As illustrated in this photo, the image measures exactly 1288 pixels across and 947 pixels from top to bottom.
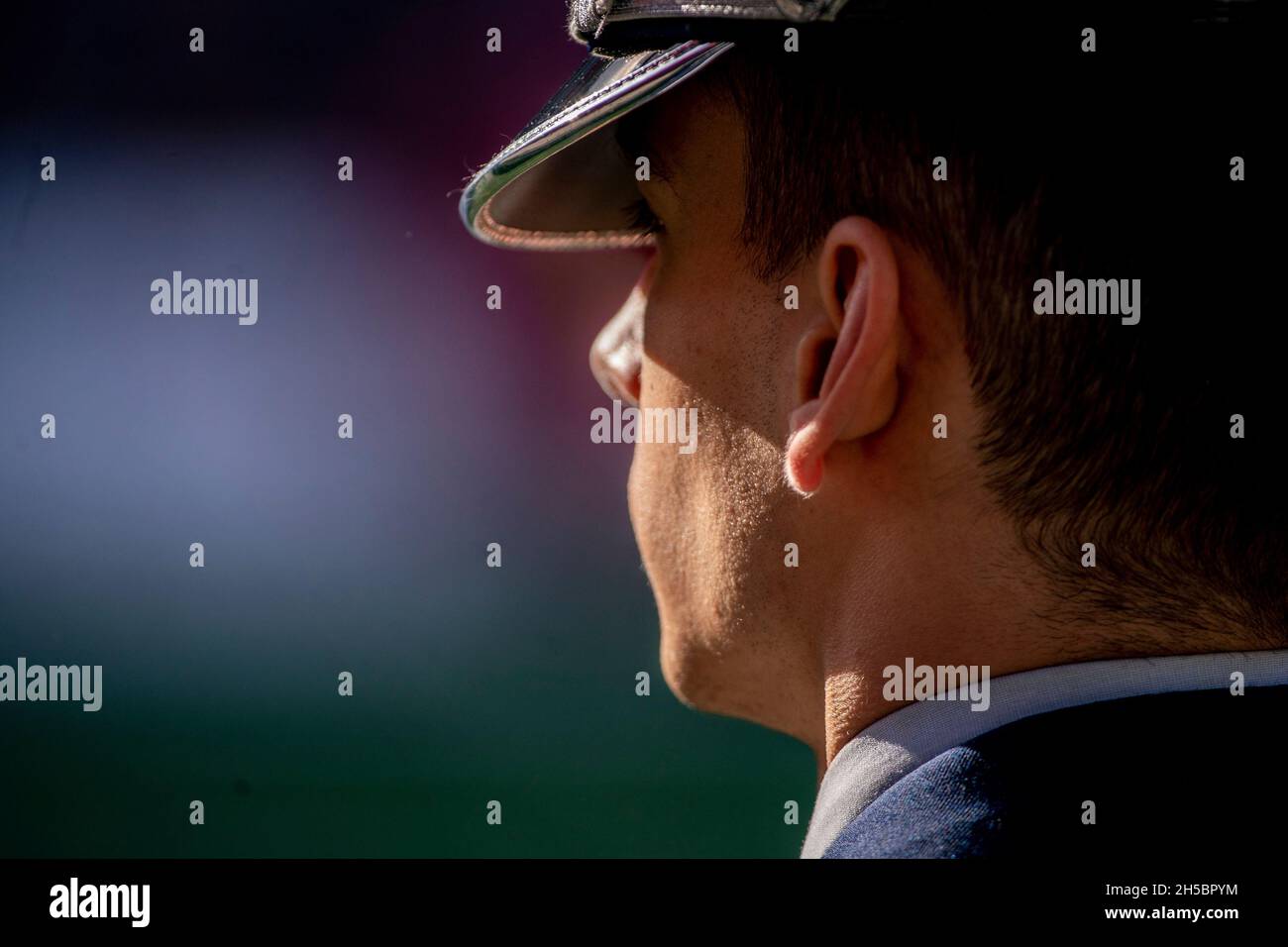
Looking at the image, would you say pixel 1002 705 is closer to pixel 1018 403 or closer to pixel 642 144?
pixel 1018 403

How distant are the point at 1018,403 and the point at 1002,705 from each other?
0.65 feet

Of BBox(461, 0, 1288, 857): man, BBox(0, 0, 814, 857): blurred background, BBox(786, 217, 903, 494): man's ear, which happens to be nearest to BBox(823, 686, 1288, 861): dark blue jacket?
BBox(461, 0, 1288, 857): man

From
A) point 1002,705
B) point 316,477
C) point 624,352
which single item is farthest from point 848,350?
point 316,477

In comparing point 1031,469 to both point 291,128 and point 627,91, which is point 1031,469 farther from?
point 291,128

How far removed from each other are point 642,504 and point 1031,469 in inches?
14.7

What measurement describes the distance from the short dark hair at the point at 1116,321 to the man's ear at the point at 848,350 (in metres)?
0.03

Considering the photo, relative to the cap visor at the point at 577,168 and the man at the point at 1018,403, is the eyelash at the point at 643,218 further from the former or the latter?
the man at the point at 1018,403

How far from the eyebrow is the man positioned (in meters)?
0.10

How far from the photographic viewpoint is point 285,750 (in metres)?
2.66

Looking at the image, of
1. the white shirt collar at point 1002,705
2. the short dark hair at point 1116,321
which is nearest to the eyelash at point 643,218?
the short dark hair at point 1116,321

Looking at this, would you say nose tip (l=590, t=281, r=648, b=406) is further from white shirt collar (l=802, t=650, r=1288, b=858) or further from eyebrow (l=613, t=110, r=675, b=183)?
white shirt collar (l=802, t=650, r=1288, b=858)

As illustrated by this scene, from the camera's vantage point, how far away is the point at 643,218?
1043mm

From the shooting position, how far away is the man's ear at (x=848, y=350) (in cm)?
77
